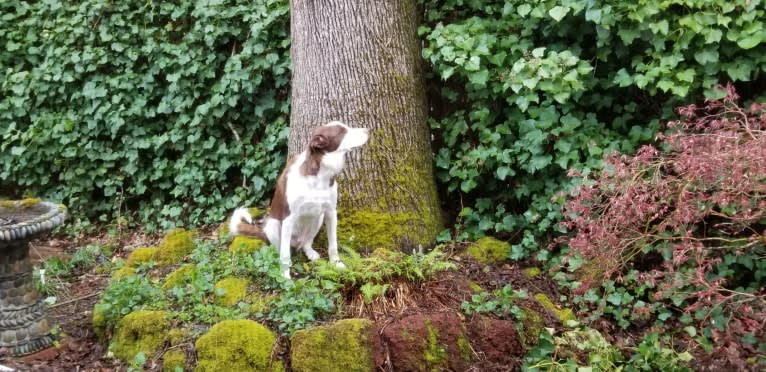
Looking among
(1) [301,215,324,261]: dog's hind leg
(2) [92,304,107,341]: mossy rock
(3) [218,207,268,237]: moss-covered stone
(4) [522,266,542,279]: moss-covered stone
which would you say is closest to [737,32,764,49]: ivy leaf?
(4) [522,266,542,279]: moss-covered stone

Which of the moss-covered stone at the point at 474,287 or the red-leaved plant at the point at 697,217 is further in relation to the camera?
the moss-covered stone at the point at 474,287

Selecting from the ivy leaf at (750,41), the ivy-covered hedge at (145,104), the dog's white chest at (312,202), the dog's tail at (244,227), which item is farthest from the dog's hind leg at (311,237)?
the ivy leaf at (750,41)

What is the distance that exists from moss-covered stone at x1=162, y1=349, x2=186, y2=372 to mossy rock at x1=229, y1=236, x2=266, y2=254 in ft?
3.85

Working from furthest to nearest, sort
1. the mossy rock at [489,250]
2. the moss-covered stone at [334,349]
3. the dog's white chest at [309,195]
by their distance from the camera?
the mossy rock at [489,250], the dog's white chest at [309,195], the moss-covered stone at [334,349]

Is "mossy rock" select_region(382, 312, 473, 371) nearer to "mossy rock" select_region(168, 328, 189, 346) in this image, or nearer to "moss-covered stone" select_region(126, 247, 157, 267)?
"mossy rock" select_region(168, 328, 189, 346)

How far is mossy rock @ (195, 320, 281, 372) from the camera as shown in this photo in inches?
157

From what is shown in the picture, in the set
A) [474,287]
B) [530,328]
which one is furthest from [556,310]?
[474,287]

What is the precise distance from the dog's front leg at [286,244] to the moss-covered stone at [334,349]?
29.3 inches

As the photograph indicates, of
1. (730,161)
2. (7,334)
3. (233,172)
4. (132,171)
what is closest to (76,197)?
A: (132,171)

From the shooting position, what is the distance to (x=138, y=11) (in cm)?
738

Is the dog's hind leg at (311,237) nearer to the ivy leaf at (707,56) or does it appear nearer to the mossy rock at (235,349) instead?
the mossy rock at (235,349)

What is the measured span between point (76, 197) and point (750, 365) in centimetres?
682

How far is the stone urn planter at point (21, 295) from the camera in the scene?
14.2 feet

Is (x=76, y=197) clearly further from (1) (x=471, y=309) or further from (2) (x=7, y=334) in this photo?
(1) (x=471, y=309)
